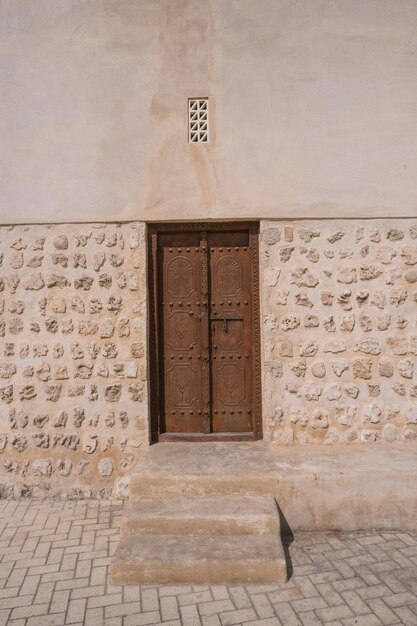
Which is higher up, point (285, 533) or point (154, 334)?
point (154, 334)

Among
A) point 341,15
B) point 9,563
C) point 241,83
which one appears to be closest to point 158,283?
point 241,83

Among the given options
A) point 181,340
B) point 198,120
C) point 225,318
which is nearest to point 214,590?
point 181,340

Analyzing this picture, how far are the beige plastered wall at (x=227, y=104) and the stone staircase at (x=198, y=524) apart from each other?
7.51 feet

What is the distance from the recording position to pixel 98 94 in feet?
14.7

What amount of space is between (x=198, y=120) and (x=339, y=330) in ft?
7.90

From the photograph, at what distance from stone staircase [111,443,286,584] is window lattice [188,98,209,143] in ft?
9.67

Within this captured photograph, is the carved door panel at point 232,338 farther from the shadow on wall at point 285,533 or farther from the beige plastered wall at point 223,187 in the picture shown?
the shadow on wall at point 285,533

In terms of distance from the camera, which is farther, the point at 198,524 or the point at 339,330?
the point at 339,330

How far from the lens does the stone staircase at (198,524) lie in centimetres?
306

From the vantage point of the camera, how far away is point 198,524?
342 cm

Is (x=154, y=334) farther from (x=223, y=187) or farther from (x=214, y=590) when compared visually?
(x=214, y=590)

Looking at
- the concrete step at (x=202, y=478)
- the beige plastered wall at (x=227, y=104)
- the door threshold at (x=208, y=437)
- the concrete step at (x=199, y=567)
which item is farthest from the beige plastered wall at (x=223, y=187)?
the concrete step at (x=199, y=567)

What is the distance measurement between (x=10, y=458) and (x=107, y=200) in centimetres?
263

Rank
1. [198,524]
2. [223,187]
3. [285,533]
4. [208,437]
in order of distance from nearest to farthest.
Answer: [198,524] < [285,533] < [223,187] < [208,437]
